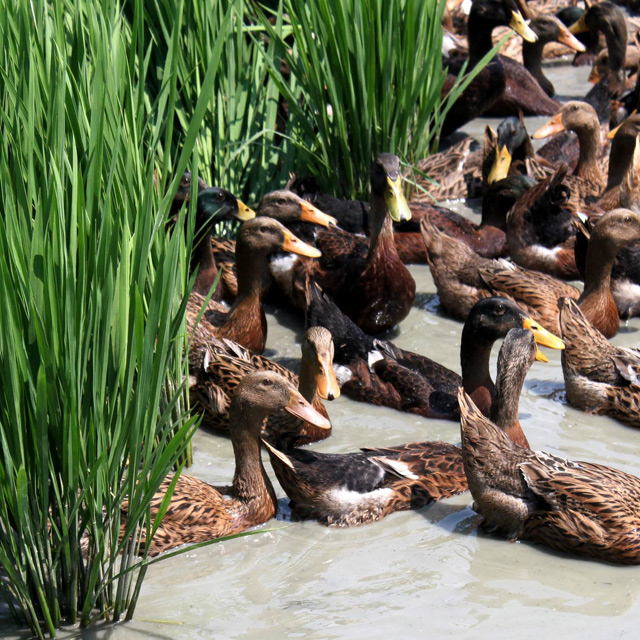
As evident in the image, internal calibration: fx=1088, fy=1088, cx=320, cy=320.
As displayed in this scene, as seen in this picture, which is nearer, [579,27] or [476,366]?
[476,366]

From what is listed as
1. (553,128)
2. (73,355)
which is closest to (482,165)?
(553,128)

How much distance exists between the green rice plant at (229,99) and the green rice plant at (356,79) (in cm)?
17

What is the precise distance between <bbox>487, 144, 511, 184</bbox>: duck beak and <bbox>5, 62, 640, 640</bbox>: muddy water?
3.20 metres

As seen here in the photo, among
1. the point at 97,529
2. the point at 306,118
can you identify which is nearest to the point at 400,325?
the point at 306,118

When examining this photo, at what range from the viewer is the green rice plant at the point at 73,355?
10.2 ft

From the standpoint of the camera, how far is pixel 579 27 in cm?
1114

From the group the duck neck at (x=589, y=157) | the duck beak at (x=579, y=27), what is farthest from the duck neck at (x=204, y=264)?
the duck beak at (x=579, y=27)

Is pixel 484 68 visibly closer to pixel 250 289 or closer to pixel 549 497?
pixel 250 289

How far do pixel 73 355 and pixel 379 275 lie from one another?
3.08 metres

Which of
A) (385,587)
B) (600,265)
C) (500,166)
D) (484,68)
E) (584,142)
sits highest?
(484,68)

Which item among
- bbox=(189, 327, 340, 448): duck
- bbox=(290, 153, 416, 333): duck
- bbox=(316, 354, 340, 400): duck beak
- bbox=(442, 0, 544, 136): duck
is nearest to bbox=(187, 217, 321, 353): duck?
bbox=(290, 153, 416, 333): duck

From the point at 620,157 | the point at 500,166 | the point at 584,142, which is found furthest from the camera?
the point at 584,142

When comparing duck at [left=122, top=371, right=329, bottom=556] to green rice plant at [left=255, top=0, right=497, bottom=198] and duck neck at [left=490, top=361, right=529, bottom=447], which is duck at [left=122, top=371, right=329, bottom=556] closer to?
duck neck at [left=490, top=361, right=529, bottom=447]

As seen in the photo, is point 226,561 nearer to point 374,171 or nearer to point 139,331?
point 139,331
